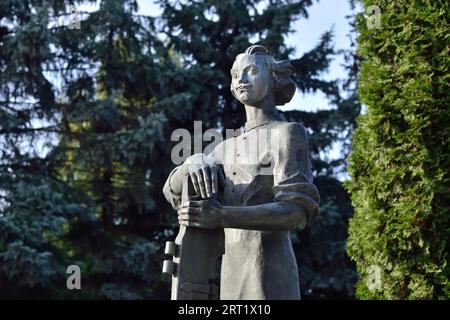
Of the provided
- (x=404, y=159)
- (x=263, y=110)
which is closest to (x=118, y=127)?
(x=404, y=159)

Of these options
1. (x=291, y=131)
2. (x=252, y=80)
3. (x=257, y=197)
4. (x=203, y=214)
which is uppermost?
(x=252, y=80)

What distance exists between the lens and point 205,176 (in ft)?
13.2

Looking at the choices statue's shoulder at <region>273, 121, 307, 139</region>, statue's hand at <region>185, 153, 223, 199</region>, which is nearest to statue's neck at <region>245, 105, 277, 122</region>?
statue's shoulder at <region>273, 121, 307, 139</region>

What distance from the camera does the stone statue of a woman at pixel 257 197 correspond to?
395 cm

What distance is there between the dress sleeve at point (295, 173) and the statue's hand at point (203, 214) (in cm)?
31

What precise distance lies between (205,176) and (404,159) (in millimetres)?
4226

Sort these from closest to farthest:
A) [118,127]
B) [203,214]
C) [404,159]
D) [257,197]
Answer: [203,214], [257,197], [404,159], [118,127]

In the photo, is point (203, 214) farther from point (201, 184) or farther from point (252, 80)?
point (252, 80)

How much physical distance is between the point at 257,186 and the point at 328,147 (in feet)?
34.9

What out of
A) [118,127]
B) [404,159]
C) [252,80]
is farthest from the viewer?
[118,127]

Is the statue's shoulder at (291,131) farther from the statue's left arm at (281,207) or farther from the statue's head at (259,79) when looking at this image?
the statue's head at (259,79)

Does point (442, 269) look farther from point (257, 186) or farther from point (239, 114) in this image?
point (239, 114)

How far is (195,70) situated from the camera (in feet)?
46.4
